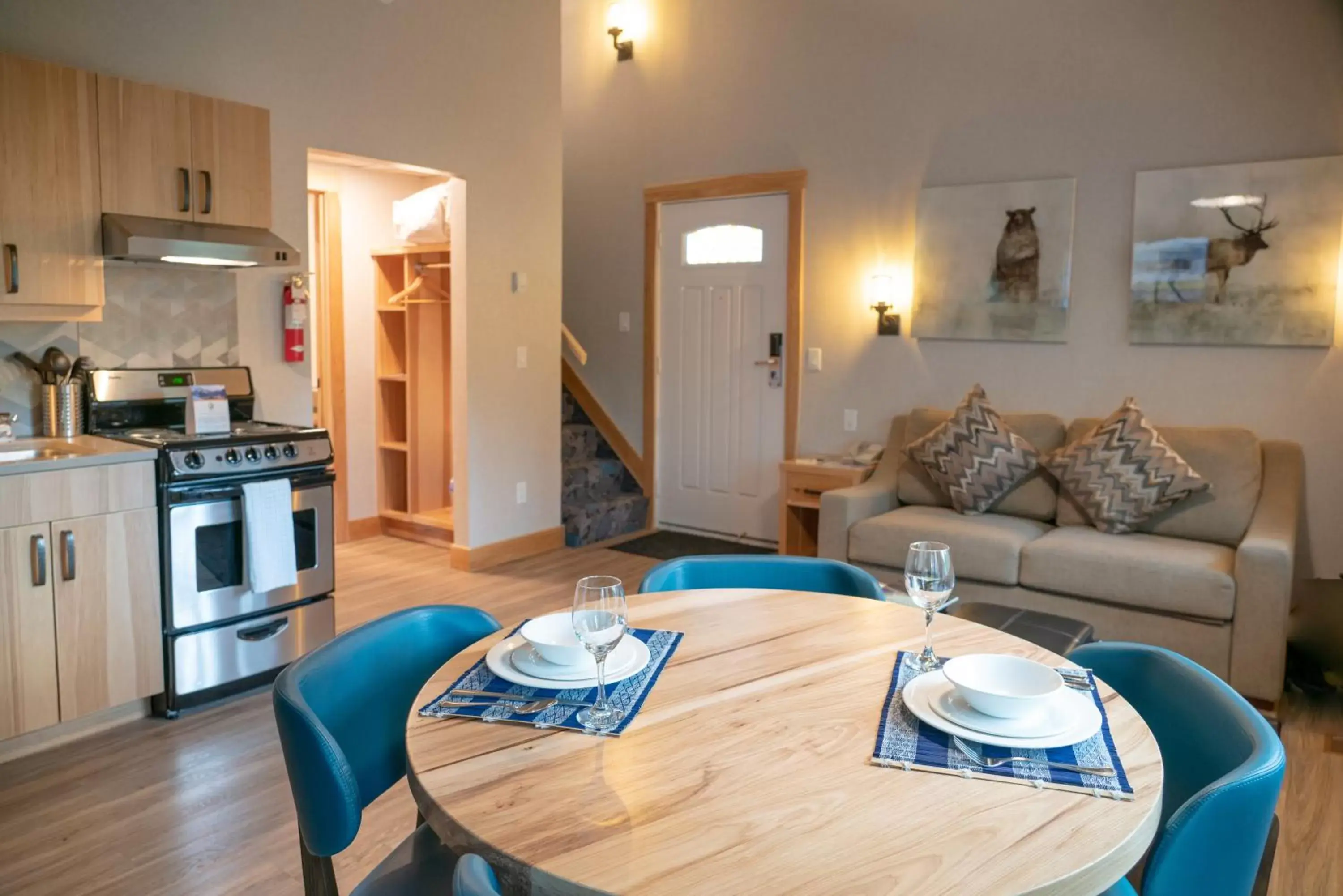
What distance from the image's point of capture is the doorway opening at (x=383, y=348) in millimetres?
5461

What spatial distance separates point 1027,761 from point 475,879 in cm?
70

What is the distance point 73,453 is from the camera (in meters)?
3.01

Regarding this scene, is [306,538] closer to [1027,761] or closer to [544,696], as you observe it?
[544,696]

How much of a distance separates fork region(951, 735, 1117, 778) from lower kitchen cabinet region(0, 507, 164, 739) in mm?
2784

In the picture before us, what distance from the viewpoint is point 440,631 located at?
5.78 ft

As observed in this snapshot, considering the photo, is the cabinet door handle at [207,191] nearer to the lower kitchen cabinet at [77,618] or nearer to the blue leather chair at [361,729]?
the lower kitchen cabinet at [77,618]

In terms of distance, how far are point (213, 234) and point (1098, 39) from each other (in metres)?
3.91

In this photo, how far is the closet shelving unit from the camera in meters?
5.61

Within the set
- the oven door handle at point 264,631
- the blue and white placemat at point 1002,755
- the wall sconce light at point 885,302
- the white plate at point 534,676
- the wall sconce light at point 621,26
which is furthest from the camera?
the wall sconce light at point 621,26

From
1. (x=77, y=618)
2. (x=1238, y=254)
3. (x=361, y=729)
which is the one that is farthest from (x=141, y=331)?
(x=1238, y=254)

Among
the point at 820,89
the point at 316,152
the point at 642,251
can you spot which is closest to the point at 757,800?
the point at 316,152

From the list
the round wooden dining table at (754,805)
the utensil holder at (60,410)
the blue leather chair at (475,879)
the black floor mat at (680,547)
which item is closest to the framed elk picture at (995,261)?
the black floor mat at (680,547)

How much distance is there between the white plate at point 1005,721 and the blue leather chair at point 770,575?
76 centimetres

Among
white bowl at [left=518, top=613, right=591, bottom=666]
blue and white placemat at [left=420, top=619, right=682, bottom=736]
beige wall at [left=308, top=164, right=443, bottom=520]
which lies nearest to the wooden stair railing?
beige wall at [left=308, top=164, right=443, bottom=520]
